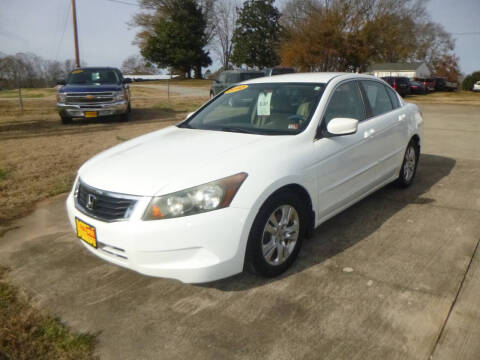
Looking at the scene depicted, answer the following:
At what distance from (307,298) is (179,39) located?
55116 mm

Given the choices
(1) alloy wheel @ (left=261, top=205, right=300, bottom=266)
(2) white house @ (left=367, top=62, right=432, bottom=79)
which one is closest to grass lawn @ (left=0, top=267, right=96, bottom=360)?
(1) alloy wheel @ (left=261, top=205, right=300, bottom=266)

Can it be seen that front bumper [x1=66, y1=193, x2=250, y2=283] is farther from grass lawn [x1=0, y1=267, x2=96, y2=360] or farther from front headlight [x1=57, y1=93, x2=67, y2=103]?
front headlight [x1=57, y1=93, x2=67, y2=103]

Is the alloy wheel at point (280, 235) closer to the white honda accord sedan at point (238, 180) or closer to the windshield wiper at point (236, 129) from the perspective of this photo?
the white honda accord sedan at point (238, 180)

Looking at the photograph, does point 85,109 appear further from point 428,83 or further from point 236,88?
point 428,83

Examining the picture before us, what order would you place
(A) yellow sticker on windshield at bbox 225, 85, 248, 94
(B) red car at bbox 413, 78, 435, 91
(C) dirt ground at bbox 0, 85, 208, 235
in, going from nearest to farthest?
(A) yellow sticker on windshield at bbox 225, 85, 248, 94, (C) dirt ground at bbox 0, 85, 208, 235, (B) red car at bbox 413, 78, 435, 91

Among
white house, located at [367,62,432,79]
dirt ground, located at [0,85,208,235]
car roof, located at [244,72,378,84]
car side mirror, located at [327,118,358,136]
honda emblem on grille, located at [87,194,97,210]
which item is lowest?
dirt ground, located at [0,85,208,235]

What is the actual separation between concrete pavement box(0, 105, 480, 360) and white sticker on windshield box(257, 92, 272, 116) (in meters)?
1.25

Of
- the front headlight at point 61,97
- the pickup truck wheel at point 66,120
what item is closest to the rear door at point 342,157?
the front headlight at point 61,97

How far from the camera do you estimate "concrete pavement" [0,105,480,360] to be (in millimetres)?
2381

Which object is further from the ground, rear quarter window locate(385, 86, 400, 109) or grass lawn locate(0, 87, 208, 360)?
rear quarter window locate(385, 86, 400, 109)

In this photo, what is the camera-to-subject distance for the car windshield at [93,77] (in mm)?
12141

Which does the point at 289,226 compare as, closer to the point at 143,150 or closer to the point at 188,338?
the point at 188,338

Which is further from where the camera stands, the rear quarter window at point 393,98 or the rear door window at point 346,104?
the rear quarter window at point 393,98

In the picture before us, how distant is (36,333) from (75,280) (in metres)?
0.67
